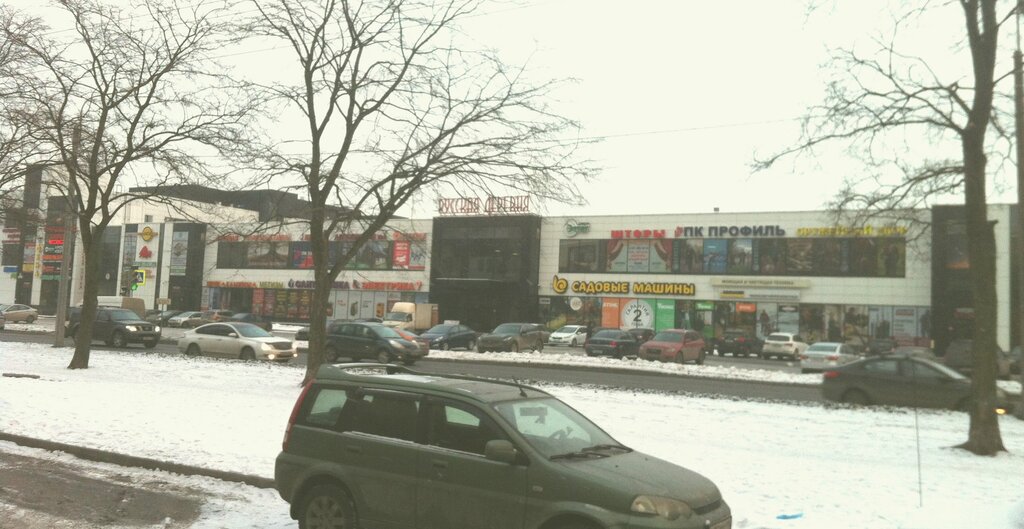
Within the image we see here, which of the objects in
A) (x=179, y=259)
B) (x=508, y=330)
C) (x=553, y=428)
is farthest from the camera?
(x=179, y=259)

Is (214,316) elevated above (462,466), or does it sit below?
below

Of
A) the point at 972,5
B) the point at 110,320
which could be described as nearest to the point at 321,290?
the point at 972,5

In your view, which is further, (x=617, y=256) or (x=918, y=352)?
(x=617, y=256)

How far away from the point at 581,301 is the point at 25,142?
41.0 meters

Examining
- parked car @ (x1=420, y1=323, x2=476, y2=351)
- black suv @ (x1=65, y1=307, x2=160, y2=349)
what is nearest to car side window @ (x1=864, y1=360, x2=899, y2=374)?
parked car @ (x1=420, y1=323, x2=476, y2=351)

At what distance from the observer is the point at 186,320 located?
6125 cm

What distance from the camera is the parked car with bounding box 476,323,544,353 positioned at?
124ft

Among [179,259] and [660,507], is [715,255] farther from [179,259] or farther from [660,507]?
[660,507]

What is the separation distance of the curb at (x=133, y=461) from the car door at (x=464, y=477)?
133 inches

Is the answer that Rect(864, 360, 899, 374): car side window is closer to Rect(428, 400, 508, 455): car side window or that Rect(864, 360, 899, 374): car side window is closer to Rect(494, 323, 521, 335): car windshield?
Rect(428, 400, 508, 455): car side window

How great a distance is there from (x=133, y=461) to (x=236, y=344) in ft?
63.1

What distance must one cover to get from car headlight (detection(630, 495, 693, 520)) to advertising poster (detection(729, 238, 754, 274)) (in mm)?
49107

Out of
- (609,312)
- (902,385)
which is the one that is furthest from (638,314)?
(902,385)

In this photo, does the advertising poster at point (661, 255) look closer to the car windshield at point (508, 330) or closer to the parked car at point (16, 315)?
the car windshield at point (508, 330)
